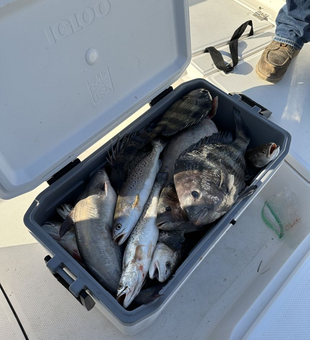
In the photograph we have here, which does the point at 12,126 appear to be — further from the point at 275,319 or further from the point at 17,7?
the point at 275,319

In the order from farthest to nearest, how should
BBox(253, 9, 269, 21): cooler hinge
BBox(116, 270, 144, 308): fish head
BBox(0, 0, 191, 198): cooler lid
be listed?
BBox(253, 9, 269, 21): cooler hinge → BBox(116, 270, 144, 308): fish head → BBox(0, 0, 191, 198): cooler lid

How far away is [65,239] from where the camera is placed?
104cm

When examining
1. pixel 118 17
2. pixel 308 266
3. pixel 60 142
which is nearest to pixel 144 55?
pixel 118 17

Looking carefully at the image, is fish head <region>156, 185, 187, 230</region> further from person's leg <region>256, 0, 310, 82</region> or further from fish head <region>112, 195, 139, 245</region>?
person's leg <region>256, 0, 310, 82</region>

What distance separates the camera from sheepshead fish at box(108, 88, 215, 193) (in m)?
1.16

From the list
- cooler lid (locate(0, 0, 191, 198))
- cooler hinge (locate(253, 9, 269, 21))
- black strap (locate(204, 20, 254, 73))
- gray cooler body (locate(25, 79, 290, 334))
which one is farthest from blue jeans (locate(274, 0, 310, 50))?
cooler lid (locate(0, 0, 191, 198))

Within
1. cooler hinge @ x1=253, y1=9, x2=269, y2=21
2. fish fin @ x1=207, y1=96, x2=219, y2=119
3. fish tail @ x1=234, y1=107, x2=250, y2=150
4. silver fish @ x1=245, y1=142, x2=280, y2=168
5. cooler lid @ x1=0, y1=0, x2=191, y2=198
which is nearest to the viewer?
cooler lid @ x1=0, y1=0, x2=191, y2=198

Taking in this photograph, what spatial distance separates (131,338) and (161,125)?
864mm

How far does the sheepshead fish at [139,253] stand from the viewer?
88 centimetres

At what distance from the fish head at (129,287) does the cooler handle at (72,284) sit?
9 centimetres

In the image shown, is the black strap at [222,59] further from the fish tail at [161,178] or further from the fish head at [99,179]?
the fish head at [99,179]

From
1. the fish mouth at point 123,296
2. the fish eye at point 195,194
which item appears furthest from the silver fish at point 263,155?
the fish mouth at point 123,296

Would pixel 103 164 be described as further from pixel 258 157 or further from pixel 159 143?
pixel 258 157

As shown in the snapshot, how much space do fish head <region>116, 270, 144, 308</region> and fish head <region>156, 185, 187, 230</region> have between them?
0.60ft
